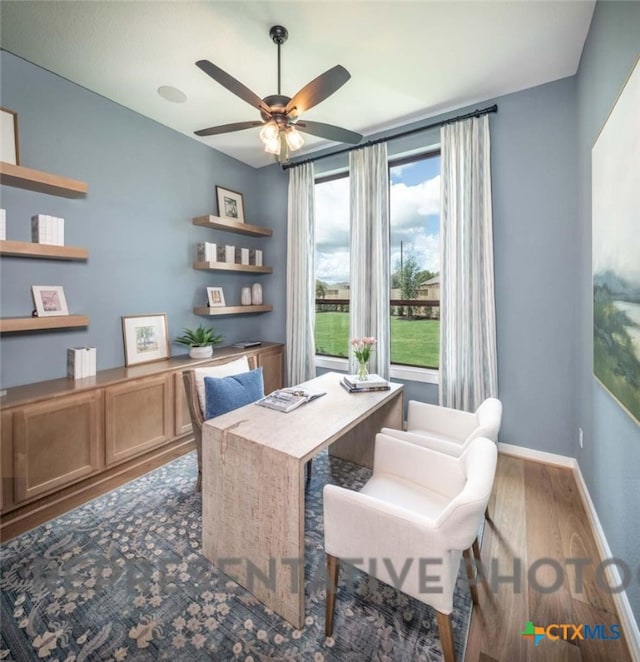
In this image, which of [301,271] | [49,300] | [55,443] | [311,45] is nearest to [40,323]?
[49,300]

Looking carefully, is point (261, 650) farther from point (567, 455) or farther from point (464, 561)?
point (567, 455)

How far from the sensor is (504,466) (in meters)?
2.70

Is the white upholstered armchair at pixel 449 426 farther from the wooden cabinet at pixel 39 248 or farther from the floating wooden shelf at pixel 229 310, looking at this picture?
the wooden cabinet at pixel 39 248

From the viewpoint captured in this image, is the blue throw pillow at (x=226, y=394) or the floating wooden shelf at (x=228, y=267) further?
the floating wooden shelf at (x=228, y=267)

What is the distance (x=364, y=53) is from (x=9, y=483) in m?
3.67

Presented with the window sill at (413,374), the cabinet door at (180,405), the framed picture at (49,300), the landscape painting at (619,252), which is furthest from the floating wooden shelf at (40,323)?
the landscape painting at (619,252)

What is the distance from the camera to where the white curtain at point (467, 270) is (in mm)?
2795

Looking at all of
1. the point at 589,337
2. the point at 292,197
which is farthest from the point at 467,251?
the point at 292,197

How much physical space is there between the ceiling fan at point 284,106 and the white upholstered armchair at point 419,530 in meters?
1.98

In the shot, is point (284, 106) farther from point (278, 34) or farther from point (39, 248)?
point (39, 248)

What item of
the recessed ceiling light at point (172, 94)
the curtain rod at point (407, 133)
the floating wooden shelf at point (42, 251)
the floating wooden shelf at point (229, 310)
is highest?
the recessed ceiling light at point (172, 94)

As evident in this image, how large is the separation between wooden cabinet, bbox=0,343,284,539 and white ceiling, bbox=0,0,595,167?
2380mm

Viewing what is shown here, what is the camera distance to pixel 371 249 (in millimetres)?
3385

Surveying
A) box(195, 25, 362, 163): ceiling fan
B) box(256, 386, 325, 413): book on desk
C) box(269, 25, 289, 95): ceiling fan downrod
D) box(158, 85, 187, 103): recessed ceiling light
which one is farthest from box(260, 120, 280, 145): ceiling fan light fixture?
box(256, 386, 325, 413): book on desk
